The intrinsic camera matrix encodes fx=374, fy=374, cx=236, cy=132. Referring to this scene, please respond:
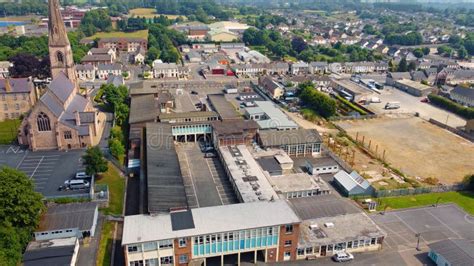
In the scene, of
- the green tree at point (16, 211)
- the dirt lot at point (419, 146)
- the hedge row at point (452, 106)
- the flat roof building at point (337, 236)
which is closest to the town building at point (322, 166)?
the dirt lot at point (419, 146)

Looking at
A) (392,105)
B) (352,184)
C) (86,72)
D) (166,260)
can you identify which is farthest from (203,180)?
(86,72)

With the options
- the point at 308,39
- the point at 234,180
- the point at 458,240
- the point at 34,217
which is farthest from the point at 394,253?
the point at 308,39

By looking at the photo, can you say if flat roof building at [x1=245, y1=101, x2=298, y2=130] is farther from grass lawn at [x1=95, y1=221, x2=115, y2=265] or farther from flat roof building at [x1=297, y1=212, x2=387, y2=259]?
grass lawn at [x1=95, y1=221, x2=115, y2=265]

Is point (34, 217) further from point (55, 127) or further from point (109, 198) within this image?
point (55, 127)

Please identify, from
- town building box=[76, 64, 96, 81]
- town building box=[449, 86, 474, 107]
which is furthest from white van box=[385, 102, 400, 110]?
town building box=[76, 64, 96, 81]

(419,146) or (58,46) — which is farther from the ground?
(58,46)

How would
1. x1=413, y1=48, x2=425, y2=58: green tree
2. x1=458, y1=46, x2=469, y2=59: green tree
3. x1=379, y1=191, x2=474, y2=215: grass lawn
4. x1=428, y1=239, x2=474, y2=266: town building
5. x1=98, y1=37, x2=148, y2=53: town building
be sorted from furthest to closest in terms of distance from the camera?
x1=458, y1=46, x2=469, y2=59: green tree < x1=413, y1=48, x2=425, y2=58: green tree < x1=98, y1=37, x2=148, y2=53: town building < x1=379, y1=191, x2=474, y2=215: grass lawn < x1=428, y1=239, x2=474, y2=266: town building

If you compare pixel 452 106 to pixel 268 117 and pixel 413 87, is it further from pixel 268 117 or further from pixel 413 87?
pixel 268 117
